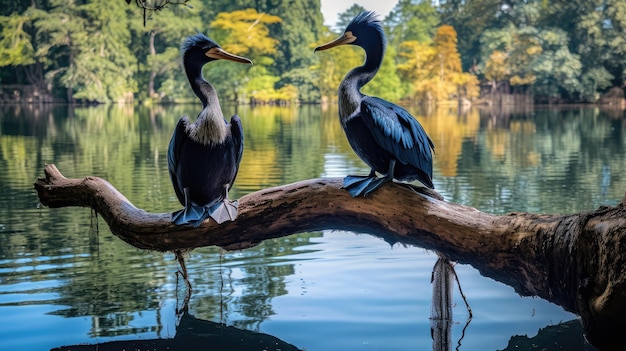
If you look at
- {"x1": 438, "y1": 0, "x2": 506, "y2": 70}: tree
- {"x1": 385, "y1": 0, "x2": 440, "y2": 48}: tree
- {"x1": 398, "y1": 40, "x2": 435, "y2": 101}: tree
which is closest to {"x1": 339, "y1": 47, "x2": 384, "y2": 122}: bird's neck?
{"x1": 398, "y1": 40, "x2": 435, "y2": 101}: tree

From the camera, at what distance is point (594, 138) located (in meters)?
14.5

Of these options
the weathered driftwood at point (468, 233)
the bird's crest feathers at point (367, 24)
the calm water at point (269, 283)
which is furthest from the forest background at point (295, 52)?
the weathered driftwood at point (468, 233)

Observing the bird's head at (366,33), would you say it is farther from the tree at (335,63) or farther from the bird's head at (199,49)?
the tree at (335,63)

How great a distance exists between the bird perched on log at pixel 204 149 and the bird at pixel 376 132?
43cm

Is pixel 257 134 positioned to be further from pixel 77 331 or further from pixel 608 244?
pixel 608 244

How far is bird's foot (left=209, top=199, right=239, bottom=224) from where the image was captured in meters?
2.97

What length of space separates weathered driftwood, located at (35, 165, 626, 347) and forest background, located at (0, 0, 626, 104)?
86.6ft

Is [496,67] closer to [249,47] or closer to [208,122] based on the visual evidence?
[249,47]

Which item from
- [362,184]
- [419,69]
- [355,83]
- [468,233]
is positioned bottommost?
[468,233]

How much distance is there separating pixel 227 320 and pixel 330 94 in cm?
3107

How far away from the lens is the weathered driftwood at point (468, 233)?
238 centimetres

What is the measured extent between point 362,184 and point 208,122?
2.01 feet

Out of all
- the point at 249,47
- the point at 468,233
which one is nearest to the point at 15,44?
the point at 249,47

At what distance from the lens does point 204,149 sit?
3.06 meters
